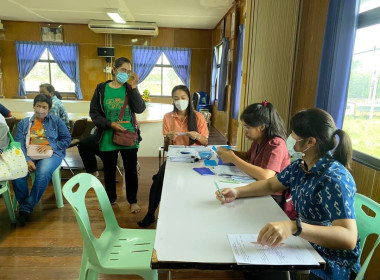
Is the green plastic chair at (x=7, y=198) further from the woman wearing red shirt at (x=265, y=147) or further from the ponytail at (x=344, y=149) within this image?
the ponytail at (x=344, y=149)

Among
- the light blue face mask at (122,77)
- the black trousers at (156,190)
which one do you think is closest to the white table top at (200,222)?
the black trousers at (156,190)

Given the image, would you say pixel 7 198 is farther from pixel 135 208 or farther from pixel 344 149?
pixel 344 149

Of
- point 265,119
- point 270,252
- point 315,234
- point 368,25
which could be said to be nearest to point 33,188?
point 265,119

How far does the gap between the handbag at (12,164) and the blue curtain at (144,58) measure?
6673mm

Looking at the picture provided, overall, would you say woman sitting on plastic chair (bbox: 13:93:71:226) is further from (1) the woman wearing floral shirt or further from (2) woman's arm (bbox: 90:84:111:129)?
(1) the woman wearing floral shirt

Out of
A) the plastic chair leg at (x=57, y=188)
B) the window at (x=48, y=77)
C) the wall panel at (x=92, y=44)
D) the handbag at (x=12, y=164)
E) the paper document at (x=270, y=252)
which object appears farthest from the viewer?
the window at (x=48, y=77)

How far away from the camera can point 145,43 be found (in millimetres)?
8594

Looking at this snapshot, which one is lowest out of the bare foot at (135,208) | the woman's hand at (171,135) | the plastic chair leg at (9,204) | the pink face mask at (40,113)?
the bare foot at (135,208)

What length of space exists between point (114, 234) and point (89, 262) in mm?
Answer: 242

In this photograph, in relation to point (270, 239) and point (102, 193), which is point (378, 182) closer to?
→ point (270, 239)

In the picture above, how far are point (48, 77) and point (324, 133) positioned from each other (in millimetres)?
9452

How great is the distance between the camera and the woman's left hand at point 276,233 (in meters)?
0.92

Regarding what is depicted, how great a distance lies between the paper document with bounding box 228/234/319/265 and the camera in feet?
2.89

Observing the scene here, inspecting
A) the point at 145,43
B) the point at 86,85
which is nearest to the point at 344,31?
the point at 145,43
